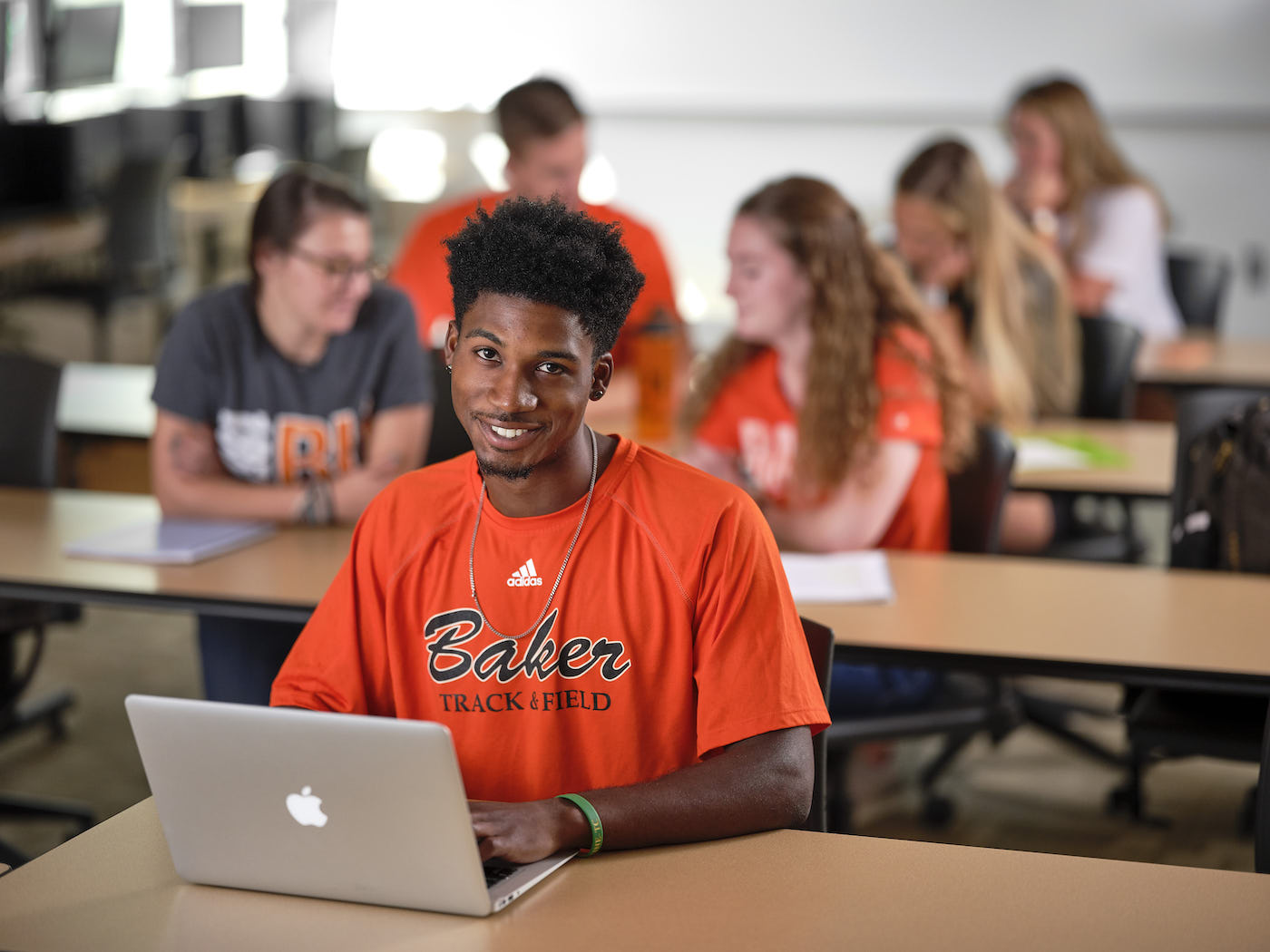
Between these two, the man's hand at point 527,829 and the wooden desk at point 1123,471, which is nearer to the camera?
the man's hand at point 527,829

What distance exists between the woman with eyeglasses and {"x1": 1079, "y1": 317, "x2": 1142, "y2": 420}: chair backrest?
1752 mm

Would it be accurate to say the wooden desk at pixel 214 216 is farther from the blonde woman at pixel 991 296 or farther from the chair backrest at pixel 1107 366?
the chair backrest at pixel 1107 366

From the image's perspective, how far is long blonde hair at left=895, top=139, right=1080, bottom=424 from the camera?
3111 mm

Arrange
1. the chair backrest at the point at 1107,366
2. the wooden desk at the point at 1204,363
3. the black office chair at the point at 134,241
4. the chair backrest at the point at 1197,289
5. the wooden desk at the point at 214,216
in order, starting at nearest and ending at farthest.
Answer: the chair backrest at the point at 1107,366 < the wooden desk at the point at 1204,363 < the chair backrest at the point at 1197,289 < the black office chair at the point at 134,241 < the wooden desk at the point at 214,216

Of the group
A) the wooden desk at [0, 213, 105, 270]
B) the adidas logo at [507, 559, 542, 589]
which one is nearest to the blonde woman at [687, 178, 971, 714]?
the adidas logo at [507, 559, 542, 589]

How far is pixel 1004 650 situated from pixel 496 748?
2.67 feet

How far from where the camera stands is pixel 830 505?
2.24 meters

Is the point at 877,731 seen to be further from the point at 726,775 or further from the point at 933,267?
the point at 933,267

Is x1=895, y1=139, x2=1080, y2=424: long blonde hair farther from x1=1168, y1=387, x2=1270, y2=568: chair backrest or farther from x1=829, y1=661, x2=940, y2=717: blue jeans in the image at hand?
x1=829, y1=661, x2=940, y2=717: blue jeans

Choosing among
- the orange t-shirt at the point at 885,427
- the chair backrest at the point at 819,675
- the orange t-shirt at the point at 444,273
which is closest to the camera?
the chair backrest at the point at 819,675

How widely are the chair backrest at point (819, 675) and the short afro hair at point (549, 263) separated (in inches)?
14.6

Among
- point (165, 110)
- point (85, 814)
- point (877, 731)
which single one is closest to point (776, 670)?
point (877, 731)

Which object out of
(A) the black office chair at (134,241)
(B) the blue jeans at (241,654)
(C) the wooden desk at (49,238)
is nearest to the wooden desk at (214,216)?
(C) the wooden desk at (49,238)

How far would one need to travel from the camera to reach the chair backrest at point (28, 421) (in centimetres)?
259
